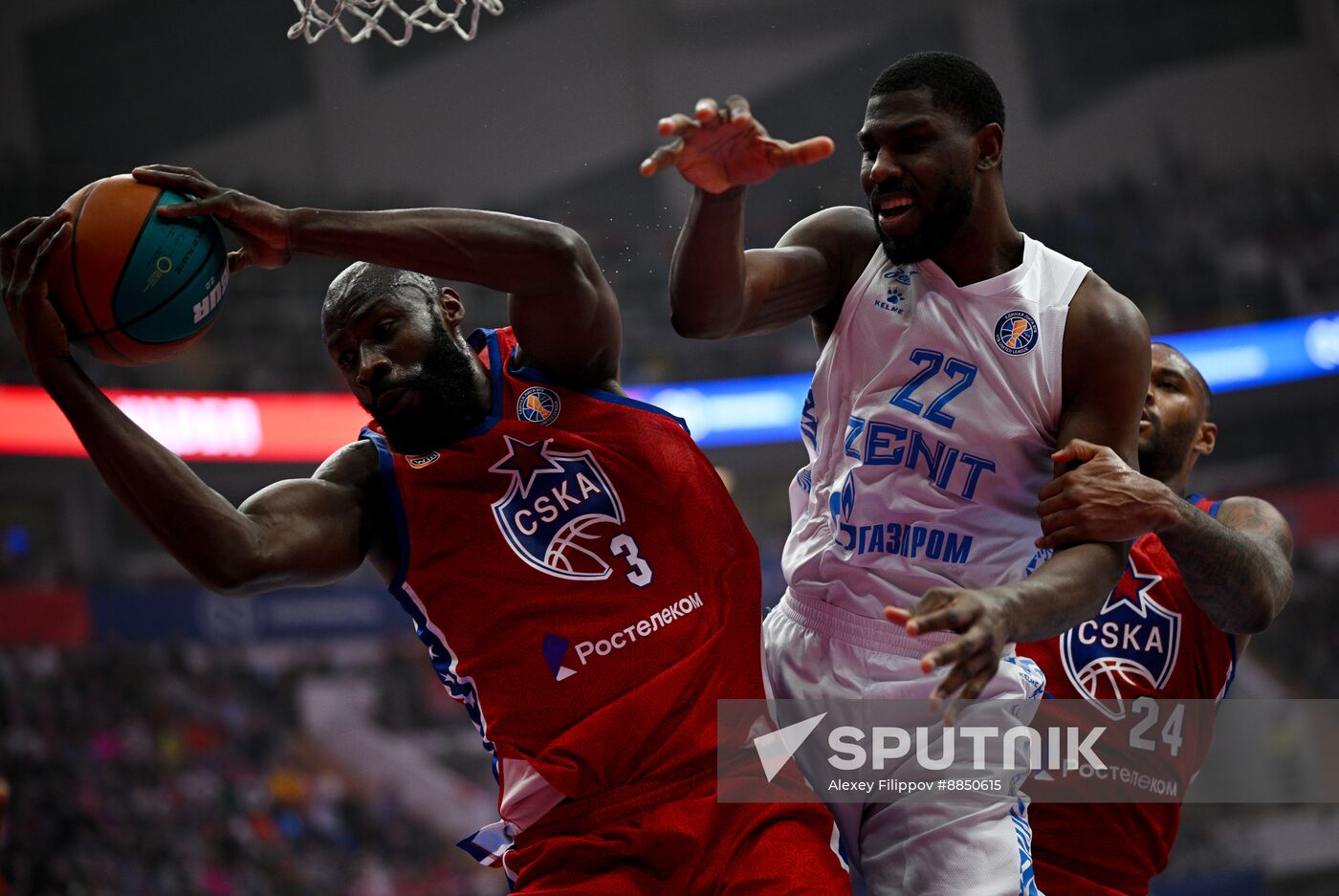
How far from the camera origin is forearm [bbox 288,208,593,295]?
287 centimetres

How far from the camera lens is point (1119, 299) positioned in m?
3.07

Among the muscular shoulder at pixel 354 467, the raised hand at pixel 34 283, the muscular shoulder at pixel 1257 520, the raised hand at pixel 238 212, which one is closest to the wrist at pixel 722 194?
the raised hand at pixel 238 212

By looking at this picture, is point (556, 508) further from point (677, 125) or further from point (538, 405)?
point (677, 125)

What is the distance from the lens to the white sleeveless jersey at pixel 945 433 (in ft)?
9.92

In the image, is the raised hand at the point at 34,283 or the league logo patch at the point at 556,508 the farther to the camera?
the league logo patch at the point at 556,508

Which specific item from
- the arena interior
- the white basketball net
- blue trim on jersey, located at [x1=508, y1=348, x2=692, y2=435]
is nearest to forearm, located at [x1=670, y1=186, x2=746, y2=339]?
blue trim on jersey, located at [x1=508, y1=348, x2=692, y2=435]

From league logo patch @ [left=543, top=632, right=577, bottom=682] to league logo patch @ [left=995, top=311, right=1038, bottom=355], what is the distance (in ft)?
4.03

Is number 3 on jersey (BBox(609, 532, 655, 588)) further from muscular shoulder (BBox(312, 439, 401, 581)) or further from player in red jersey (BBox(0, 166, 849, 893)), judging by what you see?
muscular shoulder (BBox(312, 439, 401, 581))

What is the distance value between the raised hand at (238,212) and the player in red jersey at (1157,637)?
2250 millimetres

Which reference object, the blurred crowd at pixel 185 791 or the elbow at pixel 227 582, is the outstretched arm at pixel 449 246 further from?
the blurred crowd at pixel 185 791

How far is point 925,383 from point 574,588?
962mm

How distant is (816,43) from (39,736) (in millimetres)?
16450

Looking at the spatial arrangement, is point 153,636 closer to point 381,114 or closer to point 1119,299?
point 381,114

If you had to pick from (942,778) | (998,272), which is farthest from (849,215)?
(942,778)
